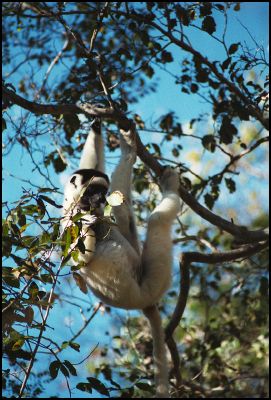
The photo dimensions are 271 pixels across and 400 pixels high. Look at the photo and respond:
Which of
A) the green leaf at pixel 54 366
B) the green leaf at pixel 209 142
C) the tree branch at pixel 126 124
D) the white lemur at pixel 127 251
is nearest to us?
the green leaf at pixel 54 366

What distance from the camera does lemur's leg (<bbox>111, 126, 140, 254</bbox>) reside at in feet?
16.1

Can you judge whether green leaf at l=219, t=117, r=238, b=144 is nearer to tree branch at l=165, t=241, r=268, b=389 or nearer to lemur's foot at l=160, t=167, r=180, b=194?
lemur's foot at l=160, t=167, r=180, b=194

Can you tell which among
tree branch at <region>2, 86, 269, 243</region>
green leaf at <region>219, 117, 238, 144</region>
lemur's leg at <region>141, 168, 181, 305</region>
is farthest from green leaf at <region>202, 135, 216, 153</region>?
lemur's leg at <region>141, 168, 181, 305</region>

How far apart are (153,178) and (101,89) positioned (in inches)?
47.4

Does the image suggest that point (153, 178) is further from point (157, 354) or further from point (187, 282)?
point (157, 354)

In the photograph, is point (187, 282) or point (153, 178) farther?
point (153, 178)

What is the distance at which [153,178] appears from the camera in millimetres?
5770

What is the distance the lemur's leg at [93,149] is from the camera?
18.4 ft

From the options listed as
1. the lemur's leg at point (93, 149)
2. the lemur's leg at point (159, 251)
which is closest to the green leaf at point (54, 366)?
the lemur's leg at point (159, 251)

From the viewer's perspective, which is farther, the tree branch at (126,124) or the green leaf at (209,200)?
the green leaf at (209,200)

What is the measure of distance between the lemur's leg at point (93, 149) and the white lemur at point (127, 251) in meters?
0.43

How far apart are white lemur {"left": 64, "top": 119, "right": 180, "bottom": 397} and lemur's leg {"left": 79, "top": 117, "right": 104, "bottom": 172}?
1.42ft

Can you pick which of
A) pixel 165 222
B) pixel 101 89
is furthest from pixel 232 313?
pixel 101 89

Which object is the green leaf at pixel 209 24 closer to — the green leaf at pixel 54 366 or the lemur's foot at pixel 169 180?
the lemur's foot at pixel 169 180
